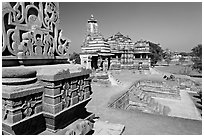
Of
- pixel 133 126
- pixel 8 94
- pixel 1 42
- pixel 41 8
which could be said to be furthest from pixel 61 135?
pixel 133 126

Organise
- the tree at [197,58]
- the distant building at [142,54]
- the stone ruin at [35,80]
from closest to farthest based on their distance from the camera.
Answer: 1. the stone ruin at [35,80]
2. the tree at [197,58]
3. the distant building at [142,54]

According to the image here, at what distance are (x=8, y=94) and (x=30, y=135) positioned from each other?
0.79 metres

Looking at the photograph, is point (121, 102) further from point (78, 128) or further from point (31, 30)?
point (31, 30)

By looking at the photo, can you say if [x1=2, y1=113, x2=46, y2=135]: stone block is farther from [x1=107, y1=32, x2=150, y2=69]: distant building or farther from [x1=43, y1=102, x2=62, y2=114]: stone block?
[x1=107, y1=32, x2=150, y2=69]: distant building

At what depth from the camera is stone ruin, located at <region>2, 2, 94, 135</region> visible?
7.63 feet

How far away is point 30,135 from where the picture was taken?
8.30ft

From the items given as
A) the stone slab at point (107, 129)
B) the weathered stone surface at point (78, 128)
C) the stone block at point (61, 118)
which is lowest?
the stone slab at point (107, 129)

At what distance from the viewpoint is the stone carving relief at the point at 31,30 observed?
2.59 meters

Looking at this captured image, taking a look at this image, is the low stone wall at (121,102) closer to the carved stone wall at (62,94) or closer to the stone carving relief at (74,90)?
the stone carving relief at (74,90)

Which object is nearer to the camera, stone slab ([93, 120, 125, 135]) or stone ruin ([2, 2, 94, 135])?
stone ruin ([2, 2, 94, 135])

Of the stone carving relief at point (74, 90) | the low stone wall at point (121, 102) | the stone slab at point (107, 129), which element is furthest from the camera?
the low stone wall at point (121, 102)

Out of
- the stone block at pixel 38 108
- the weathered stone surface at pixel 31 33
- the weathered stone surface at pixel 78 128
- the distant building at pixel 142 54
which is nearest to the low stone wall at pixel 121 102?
the weathered stone surface at pixel 78 128

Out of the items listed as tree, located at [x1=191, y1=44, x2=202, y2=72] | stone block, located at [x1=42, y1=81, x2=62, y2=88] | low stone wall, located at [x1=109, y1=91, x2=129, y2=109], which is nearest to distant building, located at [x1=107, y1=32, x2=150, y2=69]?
tree, located at [x1=191, y1=44, x2=202, y2=72]

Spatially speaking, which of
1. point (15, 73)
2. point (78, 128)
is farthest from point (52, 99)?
point (78, 128)
